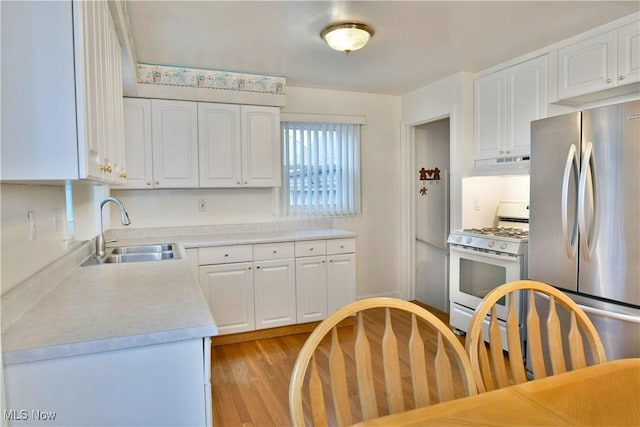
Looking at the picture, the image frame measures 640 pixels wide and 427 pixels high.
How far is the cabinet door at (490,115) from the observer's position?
10.6 feet

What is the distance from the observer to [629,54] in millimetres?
2385

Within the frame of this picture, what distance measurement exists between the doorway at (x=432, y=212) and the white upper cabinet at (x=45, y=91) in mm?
3631

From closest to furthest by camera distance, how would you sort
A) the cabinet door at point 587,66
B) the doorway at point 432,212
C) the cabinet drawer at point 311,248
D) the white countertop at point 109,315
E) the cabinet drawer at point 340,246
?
the white countertop at point 109,315, the cabinet door at point 587,66, the cabinet drawer at point 311,248, the cabinet drawer at point 340,246, the doorway at point 432,212

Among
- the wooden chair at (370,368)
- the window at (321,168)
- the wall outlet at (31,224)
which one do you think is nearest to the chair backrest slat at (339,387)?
the wooden chair at (370,368)

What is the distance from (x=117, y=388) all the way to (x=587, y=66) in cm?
311

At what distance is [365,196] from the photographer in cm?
429

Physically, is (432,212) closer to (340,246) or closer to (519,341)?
(340,246)

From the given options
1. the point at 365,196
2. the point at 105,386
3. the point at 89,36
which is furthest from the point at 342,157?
the point at 105,386

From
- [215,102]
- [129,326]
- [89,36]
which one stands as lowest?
[129,326]

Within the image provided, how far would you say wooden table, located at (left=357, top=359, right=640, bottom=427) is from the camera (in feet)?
2.93

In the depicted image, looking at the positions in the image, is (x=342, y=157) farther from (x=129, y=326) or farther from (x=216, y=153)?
(x=129, y=326)

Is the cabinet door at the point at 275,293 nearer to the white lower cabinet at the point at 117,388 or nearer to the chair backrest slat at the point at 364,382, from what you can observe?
the white lower cabinet at the point at 117,388

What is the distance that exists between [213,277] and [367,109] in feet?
7.71

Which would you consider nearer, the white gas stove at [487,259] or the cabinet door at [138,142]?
the white gas stove at [487,259]
